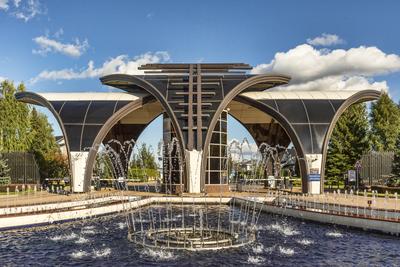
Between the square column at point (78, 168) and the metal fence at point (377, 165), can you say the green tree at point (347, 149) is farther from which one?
the square column at point (78, 168)

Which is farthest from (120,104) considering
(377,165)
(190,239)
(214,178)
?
(377,165)

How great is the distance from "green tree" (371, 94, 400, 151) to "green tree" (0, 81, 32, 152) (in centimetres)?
4582

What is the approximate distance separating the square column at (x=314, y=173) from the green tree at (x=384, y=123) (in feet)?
73.5

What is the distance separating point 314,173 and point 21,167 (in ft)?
98.0

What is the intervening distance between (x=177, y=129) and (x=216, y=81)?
6.07 metres

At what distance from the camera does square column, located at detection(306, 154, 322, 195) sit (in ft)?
121

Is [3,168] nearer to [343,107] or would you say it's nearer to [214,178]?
[214,178]

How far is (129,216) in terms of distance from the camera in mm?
24469

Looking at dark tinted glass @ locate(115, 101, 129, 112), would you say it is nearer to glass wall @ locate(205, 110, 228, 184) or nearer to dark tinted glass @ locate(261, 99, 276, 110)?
glass wall @ locate(205, 110, 228, 184)

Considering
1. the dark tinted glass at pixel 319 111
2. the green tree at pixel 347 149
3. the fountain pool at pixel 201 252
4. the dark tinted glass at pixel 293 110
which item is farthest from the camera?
the green tree at pixel 347 149

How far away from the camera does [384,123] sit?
57812mm

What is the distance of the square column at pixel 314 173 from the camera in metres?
36.8

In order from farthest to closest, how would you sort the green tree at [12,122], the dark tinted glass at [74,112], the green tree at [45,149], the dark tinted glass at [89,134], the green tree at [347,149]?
the green tree at [45,149]
the green tree at [12,122]
the green tree at [347,149]
the dark tinted glass at [74,112]
the dark tinted glass at [89,134]

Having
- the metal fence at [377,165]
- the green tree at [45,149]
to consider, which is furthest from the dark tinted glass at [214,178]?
the green tree at [45,149]
